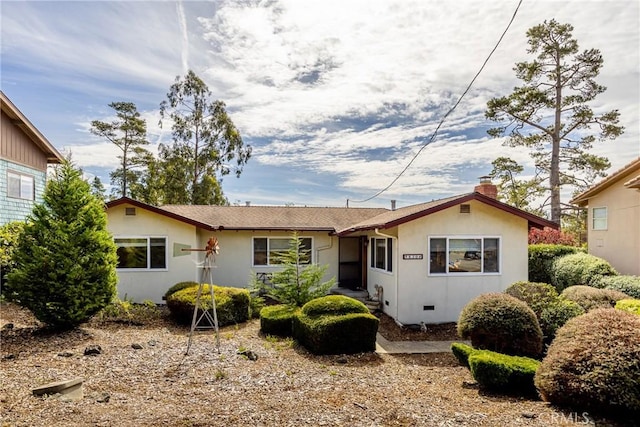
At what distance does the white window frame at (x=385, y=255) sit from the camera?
39.1 feet

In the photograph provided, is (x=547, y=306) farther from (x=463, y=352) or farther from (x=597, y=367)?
(x=597, y=367)

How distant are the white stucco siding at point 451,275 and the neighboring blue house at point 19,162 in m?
12.8

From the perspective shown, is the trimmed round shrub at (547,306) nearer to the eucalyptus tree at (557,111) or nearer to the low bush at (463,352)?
the low bush at (463,352)

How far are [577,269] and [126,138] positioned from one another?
94.7 ft

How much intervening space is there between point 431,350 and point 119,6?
1045cm

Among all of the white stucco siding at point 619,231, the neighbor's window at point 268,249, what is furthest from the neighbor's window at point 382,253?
the white stucco siding at point 619,231

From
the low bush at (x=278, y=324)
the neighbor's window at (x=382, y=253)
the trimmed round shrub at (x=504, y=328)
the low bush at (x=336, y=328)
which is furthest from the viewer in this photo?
the neighbor's window at (x=382, y=253)

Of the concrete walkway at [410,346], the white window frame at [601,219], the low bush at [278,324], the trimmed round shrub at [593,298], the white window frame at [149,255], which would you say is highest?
the white window frame at [601,219]

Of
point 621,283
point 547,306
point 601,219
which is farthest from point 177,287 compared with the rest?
point 601,219

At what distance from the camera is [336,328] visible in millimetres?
8195

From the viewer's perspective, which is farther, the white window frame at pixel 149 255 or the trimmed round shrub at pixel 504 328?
the white window frame at pixel 149 255

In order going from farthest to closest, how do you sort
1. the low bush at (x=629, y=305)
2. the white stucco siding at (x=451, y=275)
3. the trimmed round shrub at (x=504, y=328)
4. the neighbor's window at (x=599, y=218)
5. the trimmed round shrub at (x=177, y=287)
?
the neighbor's window at (x=599, y=218) → the trimmed round shrub at (x=177, y=287) → the white stucco siding at (x=451, y=275) → the low bush at (x=629, y=305) → the trimmed round shrub at (x=504, y=328)

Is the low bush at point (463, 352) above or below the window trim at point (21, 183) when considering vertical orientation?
below

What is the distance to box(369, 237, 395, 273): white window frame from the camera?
11.9 m
